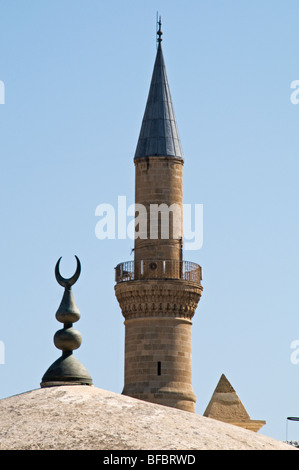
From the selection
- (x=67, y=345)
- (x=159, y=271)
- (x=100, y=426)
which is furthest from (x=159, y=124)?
(x=100, y=426)

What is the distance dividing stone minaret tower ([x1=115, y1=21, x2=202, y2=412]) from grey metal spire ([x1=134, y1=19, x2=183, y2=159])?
0.04 metres

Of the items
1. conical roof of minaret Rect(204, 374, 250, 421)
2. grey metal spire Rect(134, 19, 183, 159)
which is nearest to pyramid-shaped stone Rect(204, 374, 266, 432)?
conical roof of minaret Rect(204, 374, 250, 421)

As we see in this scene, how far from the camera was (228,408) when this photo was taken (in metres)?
48.1

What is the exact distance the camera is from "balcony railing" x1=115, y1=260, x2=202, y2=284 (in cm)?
4684

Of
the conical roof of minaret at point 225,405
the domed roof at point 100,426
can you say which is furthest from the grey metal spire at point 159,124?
the domed roof at point 100,426

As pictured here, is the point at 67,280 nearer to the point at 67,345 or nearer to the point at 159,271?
the point at 67,345

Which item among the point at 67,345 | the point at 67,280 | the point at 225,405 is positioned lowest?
the point at 67,345

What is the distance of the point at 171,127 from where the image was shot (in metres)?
48.5

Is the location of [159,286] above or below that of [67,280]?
above

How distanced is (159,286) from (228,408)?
19.0 feet

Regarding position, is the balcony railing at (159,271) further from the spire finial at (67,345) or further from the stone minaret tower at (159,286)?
the spire finial at (67,345)

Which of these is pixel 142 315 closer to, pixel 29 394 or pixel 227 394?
pixel 227 394

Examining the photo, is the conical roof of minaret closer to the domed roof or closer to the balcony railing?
the balcony railing

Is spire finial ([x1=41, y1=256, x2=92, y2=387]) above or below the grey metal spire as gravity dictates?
below
